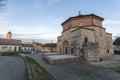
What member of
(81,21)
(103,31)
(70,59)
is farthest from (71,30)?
(70,59)

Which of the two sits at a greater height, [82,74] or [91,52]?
[91,52]

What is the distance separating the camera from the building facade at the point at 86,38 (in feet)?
94.1

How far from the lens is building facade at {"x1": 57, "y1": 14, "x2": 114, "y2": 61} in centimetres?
2869

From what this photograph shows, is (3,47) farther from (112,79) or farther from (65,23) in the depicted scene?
(112,79)

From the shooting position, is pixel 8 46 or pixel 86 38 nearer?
pixel 86 38

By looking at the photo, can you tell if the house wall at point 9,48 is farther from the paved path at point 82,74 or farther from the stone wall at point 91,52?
the paved path at point 82,74

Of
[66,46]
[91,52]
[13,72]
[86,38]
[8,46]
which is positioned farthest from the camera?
[8,46]

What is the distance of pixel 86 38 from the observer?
32.8 meters

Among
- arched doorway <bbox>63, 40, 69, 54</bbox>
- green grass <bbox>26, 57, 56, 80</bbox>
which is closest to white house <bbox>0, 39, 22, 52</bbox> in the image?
arched doorway <bbox>63, 40, 69, 54</bbox>

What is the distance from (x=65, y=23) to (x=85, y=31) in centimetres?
1115

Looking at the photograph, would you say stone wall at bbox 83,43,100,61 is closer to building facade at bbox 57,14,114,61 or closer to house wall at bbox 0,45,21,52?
building facade at bbox 57,14,114,61

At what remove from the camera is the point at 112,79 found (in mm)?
14062

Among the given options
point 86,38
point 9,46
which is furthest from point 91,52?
point 9,46

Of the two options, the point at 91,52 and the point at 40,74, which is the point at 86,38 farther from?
the point at 40,74
